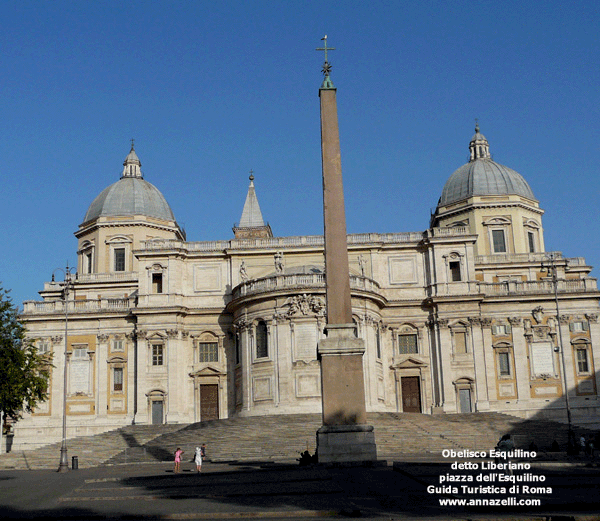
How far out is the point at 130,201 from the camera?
68250 mm

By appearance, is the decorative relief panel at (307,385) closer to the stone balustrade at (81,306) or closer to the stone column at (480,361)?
the stone column at (480,361)

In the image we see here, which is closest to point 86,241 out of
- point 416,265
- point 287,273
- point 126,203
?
point 126,203

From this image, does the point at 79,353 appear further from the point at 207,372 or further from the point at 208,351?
the point at 207,372

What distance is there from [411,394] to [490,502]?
39491 mm

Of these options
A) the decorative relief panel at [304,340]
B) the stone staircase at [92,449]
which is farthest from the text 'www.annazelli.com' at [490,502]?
the decorative relief panel at [304,340]

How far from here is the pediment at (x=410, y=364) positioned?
56406mm

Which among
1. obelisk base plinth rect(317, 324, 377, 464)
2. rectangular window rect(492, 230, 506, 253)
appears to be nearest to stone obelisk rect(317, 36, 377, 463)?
obelisk base plinth rect(317, 324, 377, 464)

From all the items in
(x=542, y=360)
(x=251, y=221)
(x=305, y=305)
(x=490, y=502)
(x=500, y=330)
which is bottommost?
(x=490, y=502)

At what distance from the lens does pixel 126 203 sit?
6812cm

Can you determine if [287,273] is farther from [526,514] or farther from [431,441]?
[526,514]

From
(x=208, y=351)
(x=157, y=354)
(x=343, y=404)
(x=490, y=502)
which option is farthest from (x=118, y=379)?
(x=490, y=502)

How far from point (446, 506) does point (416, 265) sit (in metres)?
41.3

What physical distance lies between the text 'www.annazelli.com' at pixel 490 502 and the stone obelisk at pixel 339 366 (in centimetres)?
756

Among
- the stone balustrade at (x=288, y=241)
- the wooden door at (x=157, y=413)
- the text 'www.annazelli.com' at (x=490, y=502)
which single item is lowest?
the text 'www.annazelli.com' at (x=490, y=502)
